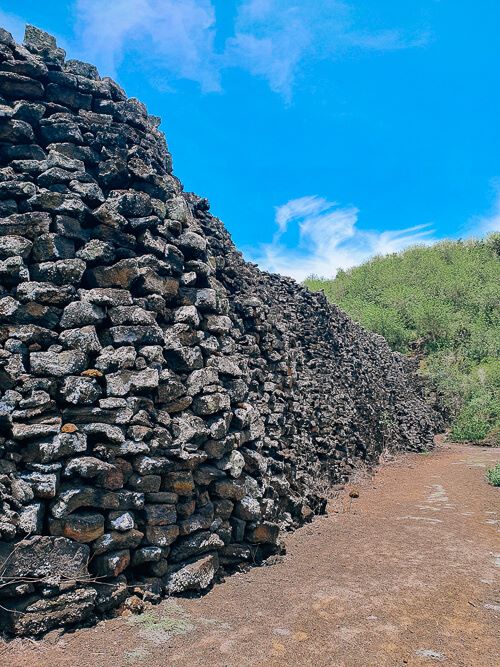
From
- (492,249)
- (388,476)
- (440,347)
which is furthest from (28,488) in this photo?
(492,249)

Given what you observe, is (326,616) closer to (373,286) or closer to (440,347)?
(440,347)

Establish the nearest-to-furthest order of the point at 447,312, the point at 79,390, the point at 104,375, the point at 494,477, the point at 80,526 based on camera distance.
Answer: the point at 80,526
the point at 79,390
the point at 104,375
the point at 494,477
the point at 447,312

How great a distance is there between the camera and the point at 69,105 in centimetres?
589

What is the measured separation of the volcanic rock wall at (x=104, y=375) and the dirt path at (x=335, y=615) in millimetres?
327

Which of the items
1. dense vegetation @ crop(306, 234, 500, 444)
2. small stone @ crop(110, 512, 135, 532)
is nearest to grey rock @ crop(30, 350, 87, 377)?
small stone @ crop(110, 512, 135, 532)

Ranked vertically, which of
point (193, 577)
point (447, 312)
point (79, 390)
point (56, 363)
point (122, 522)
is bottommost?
point (193, 577)

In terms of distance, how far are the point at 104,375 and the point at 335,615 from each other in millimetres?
3340

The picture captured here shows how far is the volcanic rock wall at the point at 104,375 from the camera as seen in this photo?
437cm

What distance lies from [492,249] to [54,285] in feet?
168

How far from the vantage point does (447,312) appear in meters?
33.3

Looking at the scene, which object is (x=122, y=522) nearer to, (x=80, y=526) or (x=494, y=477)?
(x=80, y=526)

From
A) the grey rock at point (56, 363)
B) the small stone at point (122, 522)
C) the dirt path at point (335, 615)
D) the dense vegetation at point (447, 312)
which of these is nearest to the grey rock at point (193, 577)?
the dirt path at point (335, 615)

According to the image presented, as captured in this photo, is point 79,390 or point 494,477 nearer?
point 79,390

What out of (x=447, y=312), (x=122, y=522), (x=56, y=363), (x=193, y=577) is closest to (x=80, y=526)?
(x=122, y=522)
